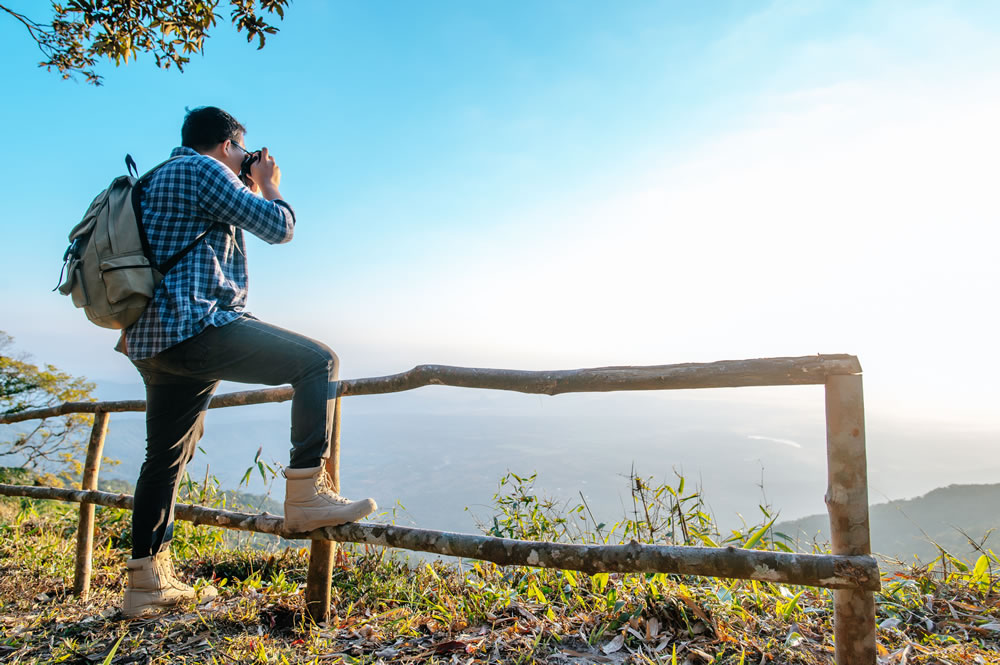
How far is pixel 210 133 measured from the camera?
7.86ft

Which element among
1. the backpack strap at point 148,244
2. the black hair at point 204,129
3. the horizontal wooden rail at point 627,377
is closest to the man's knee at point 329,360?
the horizontal wooden rail at point 627,377

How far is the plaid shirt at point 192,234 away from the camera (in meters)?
2.06

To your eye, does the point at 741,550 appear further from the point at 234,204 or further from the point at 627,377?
the point at 234,204

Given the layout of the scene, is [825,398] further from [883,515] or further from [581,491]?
[883,515]

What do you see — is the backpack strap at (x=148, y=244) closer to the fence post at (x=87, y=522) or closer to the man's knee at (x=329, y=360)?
the man's knee at (x=329, y=360)

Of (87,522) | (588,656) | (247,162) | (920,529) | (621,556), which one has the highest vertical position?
(247,162)

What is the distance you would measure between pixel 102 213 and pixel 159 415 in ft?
2.94

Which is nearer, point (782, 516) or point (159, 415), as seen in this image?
point (159, 415)

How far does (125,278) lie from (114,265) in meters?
0.07

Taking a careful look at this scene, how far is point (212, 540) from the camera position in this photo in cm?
409

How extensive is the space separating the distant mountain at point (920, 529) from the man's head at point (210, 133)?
3048 millimetres

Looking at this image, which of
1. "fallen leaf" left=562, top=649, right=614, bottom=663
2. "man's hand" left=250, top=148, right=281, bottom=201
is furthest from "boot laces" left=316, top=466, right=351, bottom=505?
"man's hand" left=250, top=148, right=281, bottom=201

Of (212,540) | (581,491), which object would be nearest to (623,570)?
(581,491)

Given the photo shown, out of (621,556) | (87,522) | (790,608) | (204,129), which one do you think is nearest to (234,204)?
(204,129)
